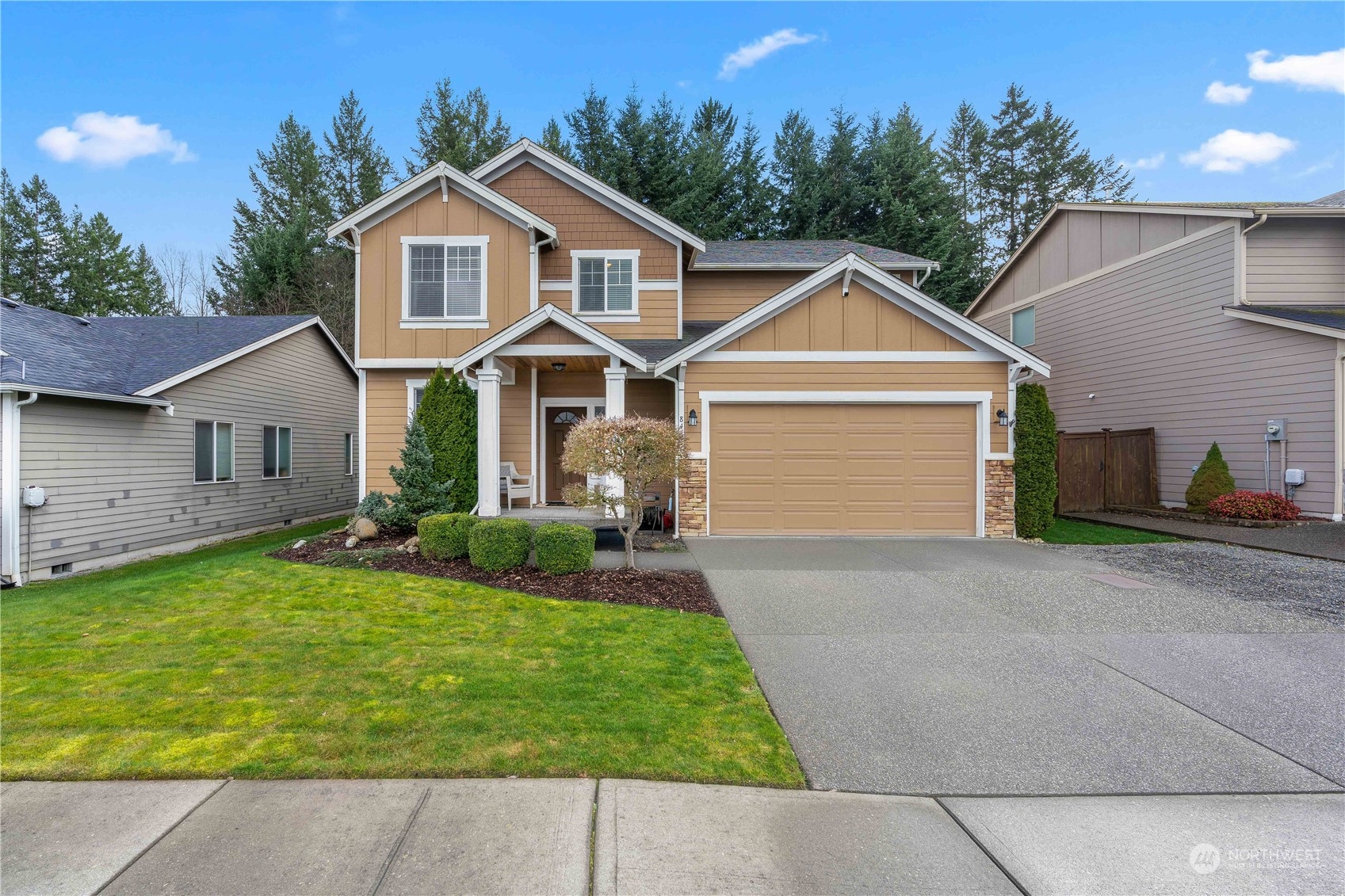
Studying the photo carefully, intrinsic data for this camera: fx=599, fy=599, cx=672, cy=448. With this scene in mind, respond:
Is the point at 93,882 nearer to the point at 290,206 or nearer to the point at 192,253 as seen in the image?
the point at 290,206

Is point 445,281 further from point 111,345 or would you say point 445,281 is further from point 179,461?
point 111,345

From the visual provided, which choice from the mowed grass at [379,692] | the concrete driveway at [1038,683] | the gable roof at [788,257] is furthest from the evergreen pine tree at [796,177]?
the mowed grass at [379,692]

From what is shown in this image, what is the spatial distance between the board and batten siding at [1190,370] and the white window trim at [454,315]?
15.3 meters

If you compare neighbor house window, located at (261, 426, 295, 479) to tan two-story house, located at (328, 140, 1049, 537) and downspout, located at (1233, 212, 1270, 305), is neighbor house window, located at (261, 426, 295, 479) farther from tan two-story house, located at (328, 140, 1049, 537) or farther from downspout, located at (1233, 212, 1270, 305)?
downspout, located at (1233, 212, 1270, 305)

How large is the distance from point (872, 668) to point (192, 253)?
3676 cm

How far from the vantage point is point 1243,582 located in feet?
24.2

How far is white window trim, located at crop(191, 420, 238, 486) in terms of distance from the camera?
486 inches

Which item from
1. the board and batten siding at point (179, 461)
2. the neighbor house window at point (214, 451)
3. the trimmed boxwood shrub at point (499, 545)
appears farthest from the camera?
the neighbor house window at point (214, 451)

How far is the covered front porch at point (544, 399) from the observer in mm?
10797

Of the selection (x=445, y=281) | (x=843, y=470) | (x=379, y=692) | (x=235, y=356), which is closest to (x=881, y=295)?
(x=843, y=470)

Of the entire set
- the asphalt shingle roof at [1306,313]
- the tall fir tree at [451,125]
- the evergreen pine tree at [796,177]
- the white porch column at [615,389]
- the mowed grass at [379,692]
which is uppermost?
the tall fir tree at [451,125]

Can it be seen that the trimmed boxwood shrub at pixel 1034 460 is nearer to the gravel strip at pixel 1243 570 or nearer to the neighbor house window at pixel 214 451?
the gravel strip at pixel 1243 570

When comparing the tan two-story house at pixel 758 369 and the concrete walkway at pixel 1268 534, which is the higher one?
the tan two-story house at pixel 758 369

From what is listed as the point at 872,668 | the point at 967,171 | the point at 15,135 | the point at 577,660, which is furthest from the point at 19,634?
the point at 967,171
